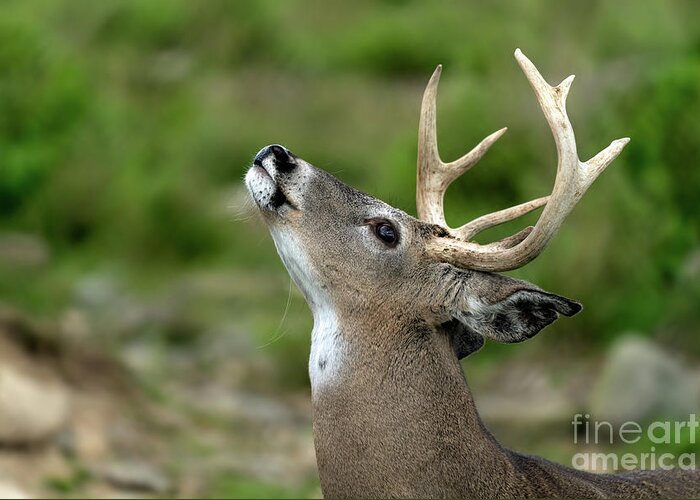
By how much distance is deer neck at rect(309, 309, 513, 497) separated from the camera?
19.9 ft

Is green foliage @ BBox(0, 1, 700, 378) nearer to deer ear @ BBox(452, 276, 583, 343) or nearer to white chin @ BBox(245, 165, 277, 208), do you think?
white chin @ BBox(245, 165, 277, 208)

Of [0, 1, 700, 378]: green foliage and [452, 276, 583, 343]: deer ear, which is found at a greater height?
[0, 1, 700, 378]: green foliage

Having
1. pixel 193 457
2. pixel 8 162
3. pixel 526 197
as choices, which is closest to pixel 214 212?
pixel 8 162

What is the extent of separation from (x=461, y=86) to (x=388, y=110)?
7.52m

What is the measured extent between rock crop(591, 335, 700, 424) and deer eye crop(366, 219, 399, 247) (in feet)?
19.9

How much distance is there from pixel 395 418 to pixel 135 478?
5.72m

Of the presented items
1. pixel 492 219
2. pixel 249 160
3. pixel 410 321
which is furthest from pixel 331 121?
pixel 410 321

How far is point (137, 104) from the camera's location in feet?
84.3

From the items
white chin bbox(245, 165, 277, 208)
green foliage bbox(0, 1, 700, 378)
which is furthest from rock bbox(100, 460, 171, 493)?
white chin bbox(245, 165, 277, 208)

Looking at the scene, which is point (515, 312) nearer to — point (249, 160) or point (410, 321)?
point (410, 321)

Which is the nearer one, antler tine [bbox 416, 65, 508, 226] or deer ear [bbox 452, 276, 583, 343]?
deer ear [bbox 452, 276, 583, 343]

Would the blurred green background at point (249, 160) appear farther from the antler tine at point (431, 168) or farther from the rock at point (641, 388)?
the rock at point (641, 388)

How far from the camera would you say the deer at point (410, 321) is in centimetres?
607

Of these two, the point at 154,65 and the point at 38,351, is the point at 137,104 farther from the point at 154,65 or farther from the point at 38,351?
the point at 38,351
